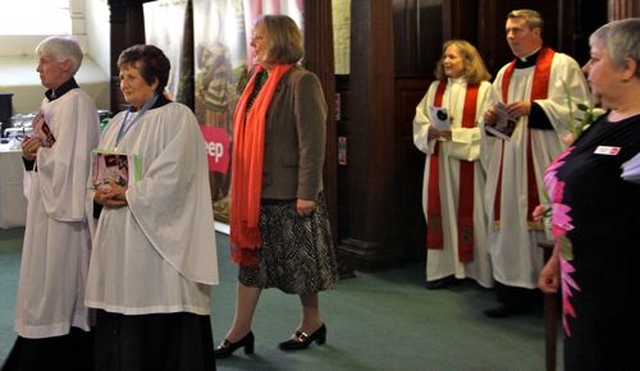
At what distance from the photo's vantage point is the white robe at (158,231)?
3070mm

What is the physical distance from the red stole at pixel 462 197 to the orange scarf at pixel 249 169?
1.80 meters

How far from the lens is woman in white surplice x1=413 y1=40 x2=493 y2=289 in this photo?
17.4ft

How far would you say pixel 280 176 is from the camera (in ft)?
12.5

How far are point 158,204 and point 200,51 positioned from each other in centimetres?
462

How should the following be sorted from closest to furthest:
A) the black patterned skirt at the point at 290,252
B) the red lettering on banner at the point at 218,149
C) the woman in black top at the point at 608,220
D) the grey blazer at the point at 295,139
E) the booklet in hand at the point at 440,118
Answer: the woman in black top at the point at 608,220 < the grey blazer at the point at 295,139 < the black patterned skirt at the point at 290,252 < the booklet in hand at the point at 440,118 < the red lettering on banner at the point at 218,149

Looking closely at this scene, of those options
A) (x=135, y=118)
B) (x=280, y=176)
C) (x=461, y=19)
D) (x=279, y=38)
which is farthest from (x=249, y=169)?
(x=461, y=19)

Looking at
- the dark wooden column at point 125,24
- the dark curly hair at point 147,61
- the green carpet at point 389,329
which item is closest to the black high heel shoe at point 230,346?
the green carpet at point 389,329

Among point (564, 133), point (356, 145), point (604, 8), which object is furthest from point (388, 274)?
point (604, 8)

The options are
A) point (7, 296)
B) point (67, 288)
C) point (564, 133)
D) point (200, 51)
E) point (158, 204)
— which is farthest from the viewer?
point (200, 51)

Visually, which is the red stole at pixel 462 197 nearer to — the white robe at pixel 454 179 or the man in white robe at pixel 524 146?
the white robe at pixel 454 179

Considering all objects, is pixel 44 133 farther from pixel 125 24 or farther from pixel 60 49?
pixel 125 24

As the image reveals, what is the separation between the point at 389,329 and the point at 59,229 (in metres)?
1.85

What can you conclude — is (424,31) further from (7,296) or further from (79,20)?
(79,20)

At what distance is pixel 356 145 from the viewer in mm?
5863
